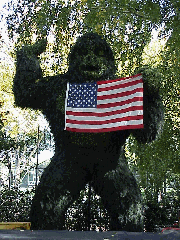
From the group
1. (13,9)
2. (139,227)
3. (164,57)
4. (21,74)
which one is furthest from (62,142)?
(13,9)

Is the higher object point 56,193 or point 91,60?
point 91,60

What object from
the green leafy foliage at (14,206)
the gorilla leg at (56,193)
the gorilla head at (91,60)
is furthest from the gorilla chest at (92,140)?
the green leafy foliage at (14,206)

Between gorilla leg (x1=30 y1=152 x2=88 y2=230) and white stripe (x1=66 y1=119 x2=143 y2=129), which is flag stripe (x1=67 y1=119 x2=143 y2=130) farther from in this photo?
gorilla leg (x1=30 y1=152 x2=88 y2=230)

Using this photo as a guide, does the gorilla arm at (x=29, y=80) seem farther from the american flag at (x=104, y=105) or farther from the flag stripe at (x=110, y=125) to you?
the flag stripe at (x=110, y=125)

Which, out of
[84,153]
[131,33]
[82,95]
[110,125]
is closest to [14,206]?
[84,153]

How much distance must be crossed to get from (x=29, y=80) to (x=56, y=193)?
1797 mm

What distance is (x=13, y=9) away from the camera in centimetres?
764

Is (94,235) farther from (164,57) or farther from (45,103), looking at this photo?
(164,57)

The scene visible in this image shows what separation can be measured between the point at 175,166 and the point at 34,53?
467 cm

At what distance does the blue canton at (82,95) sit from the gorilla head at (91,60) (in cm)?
13

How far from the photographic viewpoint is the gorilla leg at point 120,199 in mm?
5211

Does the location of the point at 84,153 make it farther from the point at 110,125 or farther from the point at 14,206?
the point at 14,206

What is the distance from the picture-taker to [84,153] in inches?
211

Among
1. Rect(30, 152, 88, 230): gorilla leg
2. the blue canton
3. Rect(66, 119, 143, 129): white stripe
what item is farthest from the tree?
Rect(30, 152, 88, 230): gorilla leg
